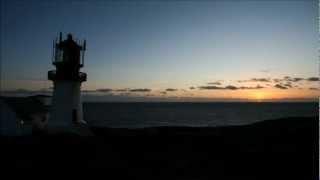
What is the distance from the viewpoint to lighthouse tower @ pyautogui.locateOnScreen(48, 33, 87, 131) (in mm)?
20422

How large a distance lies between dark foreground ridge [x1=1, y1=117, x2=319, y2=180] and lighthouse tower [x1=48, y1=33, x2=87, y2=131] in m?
0.99

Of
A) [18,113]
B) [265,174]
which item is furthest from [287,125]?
[18,113]

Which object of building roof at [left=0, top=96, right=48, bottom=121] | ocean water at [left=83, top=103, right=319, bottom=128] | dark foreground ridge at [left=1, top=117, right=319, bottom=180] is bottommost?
ocean water at [left=83, top=103, right=319, bottom=128]

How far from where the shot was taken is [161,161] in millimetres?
16375

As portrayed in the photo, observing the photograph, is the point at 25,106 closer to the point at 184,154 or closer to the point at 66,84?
the point at 66,84

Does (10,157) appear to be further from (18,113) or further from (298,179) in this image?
(298,179)

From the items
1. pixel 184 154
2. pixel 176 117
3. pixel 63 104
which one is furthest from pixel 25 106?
pixel 176 117

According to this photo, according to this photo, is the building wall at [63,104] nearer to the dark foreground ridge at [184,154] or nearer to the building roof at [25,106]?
the dark foreground ridge at [184,154]

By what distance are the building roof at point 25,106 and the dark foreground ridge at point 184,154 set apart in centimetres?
285

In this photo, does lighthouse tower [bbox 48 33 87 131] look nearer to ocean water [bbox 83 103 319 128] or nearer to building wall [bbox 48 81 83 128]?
building wall [bbox 48 81 83 128]

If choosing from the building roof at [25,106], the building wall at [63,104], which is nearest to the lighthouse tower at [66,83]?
the building wall at [63,104]

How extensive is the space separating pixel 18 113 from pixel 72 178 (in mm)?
11355

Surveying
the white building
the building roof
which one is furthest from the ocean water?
the white building

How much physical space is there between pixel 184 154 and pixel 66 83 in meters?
7.40
